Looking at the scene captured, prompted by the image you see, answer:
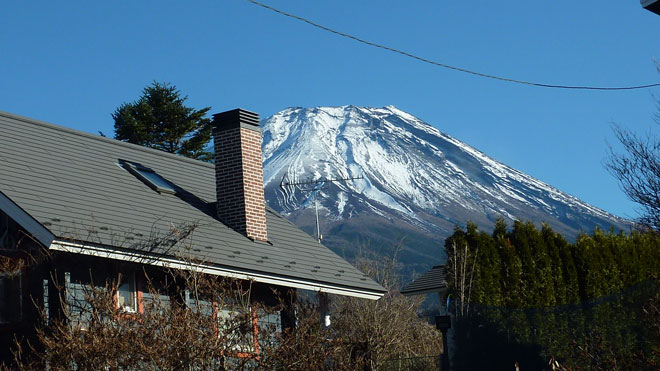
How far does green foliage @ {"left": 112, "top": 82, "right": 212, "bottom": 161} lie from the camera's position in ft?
142

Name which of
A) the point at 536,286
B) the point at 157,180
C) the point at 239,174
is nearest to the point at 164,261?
the point at 239,174

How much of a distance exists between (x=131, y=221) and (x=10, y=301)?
239 cm

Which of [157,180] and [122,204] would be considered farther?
[157,180]

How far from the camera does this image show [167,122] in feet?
144

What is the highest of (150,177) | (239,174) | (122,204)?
(150,177)

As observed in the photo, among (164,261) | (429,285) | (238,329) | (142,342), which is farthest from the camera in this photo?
(429,285)

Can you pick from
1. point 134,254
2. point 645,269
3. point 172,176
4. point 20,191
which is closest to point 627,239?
point 645,269

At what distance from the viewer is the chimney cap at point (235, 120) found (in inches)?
796

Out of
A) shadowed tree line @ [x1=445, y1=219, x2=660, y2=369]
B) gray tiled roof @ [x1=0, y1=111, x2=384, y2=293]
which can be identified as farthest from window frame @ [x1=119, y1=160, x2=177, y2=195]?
shadowed tree line @ [x1=445, y1=219, x2=660, y2=369]

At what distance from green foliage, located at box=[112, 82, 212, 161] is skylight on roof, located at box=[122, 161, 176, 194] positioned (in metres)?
22.5

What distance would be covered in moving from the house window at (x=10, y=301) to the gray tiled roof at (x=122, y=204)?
120 centimetres

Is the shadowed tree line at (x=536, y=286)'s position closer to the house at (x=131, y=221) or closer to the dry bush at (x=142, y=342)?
the house at (x=131, y=221)

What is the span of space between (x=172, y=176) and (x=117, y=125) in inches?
897

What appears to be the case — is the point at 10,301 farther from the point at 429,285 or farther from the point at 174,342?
the point at 429,285
